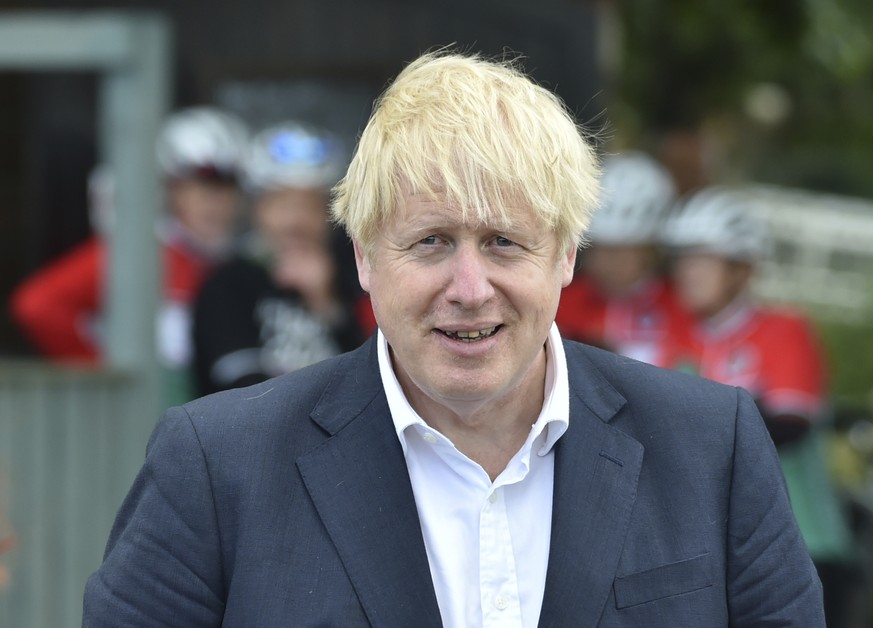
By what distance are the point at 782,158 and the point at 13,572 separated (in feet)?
58.3

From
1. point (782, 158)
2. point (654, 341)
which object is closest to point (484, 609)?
point (654, 341)

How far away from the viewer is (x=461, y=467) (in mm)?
2447

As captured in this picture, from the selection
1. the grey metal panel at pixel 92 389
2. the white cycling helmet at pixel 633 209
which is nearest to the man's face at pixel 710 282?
the white cycling helmet at pixel 633 209

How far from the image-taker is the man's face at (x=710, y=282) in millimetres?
5355

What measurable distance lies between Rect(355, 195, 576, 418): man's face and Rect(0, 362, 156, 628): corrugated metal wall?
212 centimetres

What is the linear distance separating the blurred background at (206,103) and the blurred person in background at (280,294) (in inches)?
8.8

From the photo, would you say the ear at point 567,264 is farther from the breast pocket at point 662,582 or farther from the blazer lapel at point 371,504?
the breast pocket at point 662,582

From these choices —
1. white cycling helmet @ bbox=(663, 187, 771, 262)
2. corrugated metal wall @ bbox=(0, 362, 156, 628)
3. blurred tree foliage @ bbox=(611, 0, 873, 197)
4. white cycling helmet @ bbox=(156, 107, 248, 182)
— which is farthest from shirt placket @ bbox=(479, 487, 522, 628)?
blurred tree foliage @ bbox=(611, 0, 873, 197)

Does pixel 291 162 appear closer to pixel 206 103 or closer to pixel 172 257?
pixel 172 257

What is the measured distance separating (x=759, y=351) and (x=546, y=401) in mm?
2836

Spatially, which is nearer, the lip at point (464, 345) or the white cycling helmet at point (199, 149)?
the lip at point (464, 345)

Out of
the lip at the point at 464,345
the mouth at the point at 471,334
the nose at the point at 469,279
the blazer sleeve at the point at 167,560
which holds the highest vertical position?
the nose at the point at 469,279

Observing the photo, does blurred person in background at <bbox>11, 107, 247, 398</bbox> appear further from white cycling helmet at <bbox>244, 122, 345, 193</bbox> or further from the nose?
the nose

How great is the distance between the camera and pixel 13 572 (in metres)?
4.19
